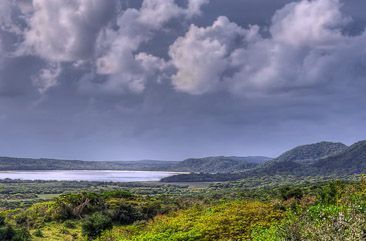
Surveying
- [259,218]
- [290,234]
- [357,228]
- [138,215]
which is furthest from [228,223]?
[138,215]

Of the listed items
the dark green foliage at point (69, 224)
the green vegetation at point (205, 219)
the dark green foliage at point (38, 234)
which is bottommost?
the dark green foliage at point (38, 234)

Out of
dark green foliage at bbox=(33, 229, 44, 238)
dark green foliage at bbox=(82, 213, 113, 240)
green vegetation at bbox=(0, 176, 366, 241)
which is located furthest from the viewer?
dark green foliage at bbox=(33, 229, 44, 238)

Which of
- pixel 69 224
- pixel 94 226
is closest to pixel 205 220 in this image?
pixel 94 226

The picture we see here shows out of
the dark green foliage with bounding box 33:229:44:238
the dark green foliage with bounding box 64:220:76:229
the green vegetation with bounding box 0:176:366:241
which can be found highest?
the green vegetation with bounding box 0:176:366:241

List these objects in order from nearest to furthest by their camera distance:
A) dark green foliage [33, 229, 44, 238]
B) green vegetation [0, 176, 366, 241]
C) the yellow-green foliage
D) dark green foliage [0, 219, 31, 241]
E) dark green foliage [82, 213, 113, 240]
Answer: green vegetation [0, 176, 366, 241] → the yellow-green foliage → dark green foliage [0, 219, 31, 241] → dark green foliage [82, 213, 113, 240] → dark green foliage [33, 229, 44, 238]

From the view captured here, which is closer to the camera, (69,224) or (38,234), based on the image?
(38,234)

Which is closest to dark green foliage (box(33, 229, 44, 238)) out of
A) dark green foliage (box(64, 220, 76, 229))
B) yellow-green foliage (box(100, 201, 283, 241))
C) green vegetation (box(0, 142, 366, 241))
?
green vegetation (box(0, 142, 366, 241))

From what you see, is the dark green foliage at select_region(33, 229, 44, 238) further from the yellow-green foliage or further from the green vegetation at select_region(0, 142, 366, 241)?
the yellow-green foliage

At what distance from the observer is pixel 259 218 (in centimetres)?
4838

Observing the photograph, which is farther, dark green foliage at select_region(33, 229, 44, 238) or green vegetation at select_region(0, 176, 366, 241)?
dark green foliage at select_region(33, 229, 44, 238)

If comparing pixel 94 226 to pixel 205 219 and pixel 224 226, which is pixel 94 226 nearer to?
pixel 205 219

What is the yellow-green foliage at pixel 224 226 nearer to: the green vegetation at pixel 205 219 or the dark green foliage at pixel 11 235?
the green vegetation at pixel 205 219

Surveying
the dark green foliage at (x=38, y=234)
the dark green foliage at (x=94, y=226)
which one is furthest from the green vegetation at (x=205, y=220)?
the dark green foliage at (x=38, y=234)

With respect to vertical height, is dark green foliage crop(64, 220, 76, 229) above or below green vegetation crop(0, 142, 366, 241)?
below
